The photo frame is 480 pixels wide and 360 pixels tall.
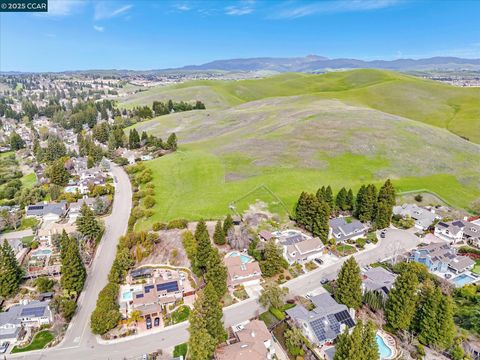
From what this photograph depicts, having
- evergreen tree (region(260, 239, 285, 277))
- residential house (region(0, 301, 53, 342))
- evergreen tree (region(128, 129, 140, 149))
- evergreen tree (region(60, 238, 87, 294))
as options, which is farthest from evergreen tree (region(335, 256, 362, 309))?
evergreen tree (region(128, 129, 140, 149))

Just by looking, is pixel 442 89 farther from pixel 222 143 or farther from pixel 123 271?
pixel 123 271

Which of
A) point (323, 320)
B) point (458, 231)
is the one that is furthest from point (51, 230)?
point (458, 231)

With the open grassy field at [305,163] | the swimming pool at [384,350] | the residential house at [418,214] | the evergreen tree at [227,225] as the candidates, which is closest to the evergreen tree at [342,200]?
the open grassy field at [305,163]

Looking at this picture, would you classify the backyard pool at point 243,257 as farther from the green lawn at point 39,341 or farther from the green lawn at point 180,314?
the green lawn at point 39,341

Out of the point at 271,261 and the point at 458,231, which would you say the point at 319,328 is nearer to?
the point at 271,261

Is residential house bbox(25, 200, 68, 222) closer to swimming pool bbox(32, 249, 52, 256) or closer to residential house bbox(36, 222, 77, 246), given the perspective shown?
residential house bbox(36, 222, 77, 246)

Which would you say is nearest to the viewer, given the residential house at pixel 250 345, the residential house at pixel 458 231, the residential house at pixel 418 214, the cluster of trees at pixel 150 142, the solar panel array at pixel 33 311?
the residential house at pixel 250 345
